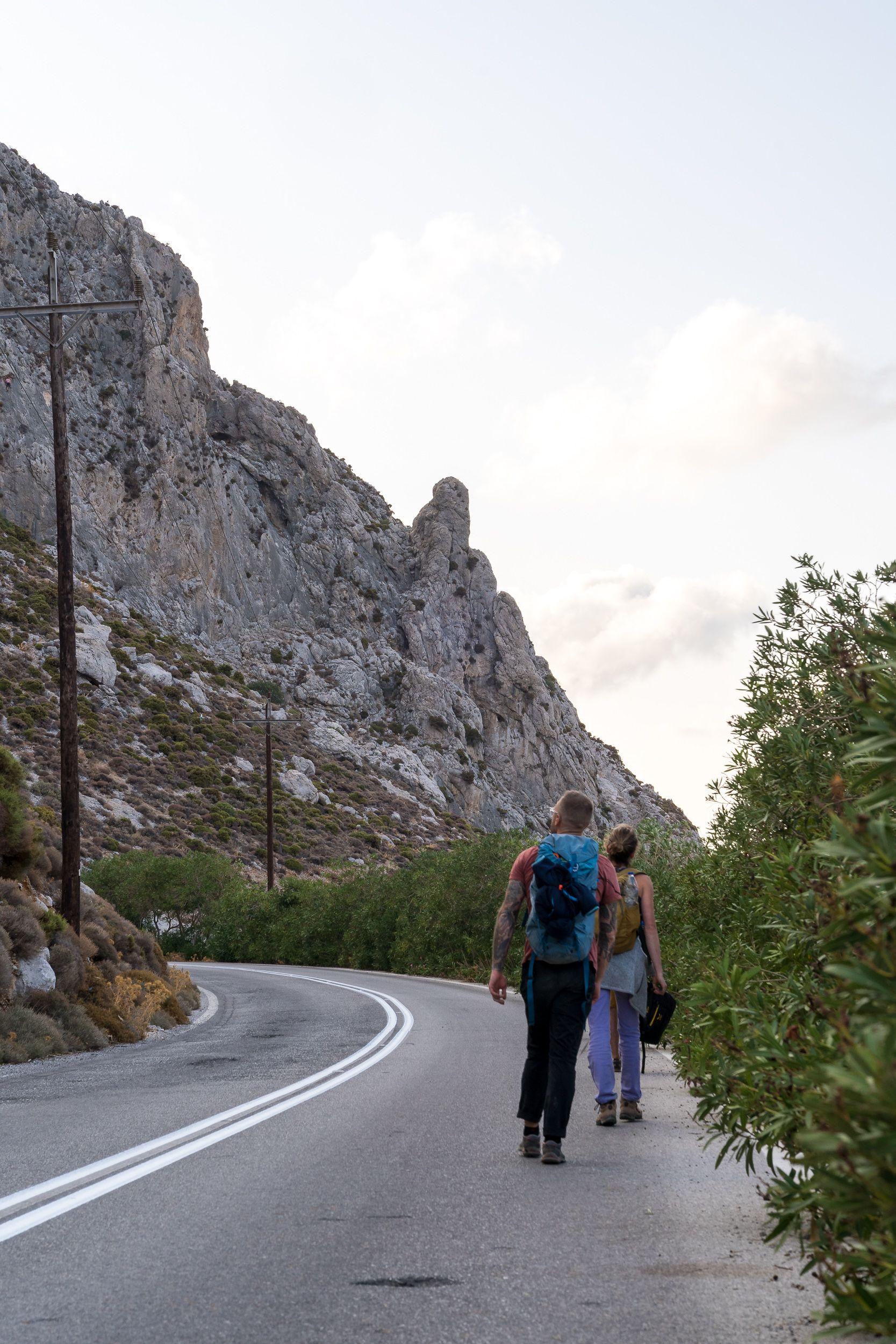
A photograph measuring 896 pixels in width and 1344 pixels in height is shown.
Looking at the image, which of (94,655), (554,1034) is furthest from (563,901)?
(94,655)

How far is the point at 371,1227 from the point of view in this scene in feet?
16.9

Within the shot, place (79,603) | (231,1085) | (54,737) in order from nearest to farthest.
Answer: (231,1085) → (54,737) → (79,603)

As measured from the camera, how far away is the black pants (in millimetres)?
6582

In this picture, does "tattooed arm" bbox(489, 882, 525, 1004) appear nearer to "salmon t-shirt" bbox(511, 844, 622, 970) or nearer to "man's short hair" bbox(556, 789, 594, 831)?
"salmon t-shirt" bbox(511, 844, 622, 970)

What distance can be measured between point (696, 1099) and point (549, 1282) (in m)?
5.28

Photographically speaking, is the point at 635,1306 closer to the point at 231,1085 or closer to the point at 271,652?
the point at 231,1085

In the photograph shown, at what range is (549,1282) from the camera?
14.1 feet

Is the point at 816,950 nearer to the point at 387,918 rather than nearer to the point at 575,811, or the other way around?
the point at 575,811

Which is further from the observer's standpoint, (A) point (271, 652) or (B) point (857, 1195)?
(A) point (271, 652)

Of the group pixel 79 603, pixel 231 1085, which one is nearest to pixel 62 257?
pixel 79 603

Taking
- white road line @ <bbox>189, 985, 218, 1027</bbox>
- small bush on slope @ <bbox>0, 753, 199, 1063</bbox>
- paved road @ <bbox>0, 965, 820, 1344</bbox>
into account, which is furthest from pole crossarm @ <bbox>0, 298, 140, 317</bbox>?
paved road @ <bbox>0, 965, 820, 1344</bbox>

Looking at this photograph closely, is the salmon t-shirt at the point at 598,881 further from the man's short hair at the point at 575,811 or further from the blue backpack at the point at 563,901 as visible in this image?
the man's short hair at the point at 575,811

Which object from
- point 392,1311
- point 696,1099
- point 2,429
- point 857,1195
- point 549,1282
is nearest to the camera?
point 857,1195

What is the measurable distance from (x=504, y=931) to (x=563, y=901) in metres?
0.56
